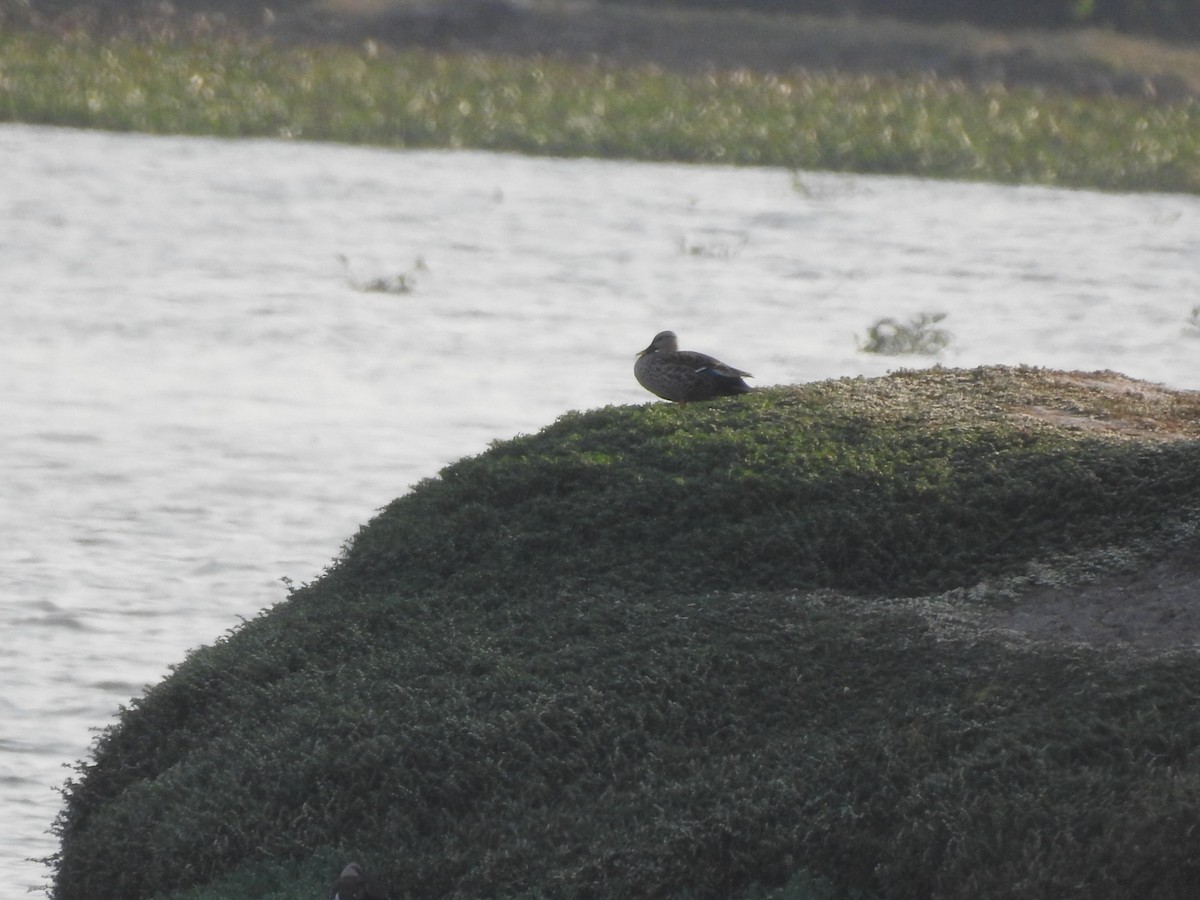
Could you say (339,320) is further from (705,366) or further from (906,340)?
(705,366)

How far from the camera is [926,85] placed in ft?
110

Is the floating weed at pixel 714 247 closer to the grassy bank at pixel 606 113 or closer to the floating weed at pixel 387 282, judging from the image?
the floating weed at pixel 387 282

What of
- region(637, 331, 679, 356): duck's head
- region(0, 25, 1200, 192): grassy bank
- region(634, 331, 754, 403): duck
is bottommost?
region(634, 331, 754, 403): duck

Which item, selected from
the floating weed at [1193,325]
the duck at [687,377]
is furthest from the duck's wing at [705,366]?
the floating weed at [1193,325]

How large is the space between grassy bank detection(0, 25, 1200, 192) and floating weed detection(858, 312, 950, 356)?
10551mm

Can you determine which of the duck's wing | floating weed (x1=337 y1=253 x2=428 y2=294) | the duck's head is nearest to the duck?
the duck's wing

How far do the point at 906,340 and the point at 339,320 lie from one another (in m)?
5.29

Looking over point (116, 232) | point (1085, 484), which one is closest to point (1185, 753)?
point (1085, 484)

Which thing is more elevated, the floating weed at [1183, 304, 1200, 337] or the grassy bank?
the grassy bank

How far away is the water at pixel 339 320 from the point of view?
10039 millimetres

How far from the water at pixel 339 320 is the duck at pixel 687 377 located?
8.44 feet

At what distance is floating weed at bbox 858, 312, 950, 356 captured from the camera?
52.4ft

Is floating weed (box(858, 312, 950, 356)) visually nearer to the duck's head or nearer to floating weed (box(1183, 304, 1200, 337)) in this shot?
floating weed (box(1183, 304, 1200, 337))

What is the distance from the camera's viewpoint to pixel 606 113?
1142 inches
